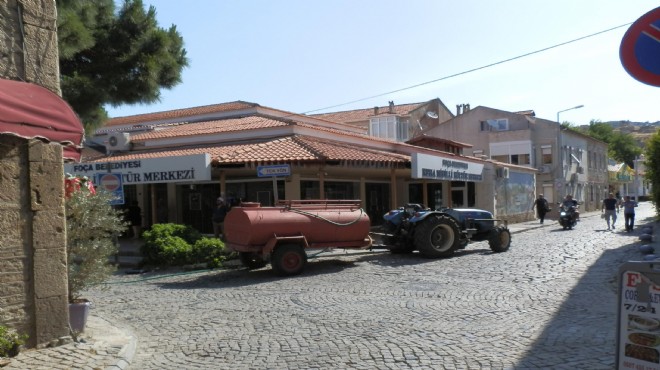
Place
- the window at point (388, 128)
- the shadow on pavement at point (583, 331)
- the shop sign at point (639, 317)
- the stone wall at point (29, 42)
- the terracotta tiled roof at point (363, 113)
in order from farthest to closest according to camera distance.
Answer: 1. the terracotta tiled roof at point (363, 113)
2. the window at point (388, 128)
3. the stone wall at point (29, 42)
4. the shadow on pavement at point (583, 331)
5. the shop sign at point (639, 317)

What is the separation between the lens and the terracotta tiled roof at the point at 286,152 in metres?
17.2

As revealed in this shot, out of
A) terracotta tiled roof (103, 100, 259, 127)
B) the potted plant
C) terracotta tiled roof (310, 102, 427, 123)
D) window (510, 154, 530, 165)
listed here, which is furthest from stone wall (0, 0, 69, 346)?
window (510, 154, 530, 165)

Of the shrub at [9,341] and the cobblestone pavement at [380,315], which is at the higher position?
the shrub at [9,341]

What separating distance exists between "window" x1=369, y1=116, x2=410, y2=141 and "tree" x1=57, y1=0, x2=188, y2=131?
28.1 m

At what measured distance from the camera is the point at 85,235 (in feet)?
24.2

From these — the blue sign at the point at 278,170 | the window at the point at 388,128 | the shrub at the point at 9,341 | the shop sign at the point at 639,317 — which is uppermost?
the window at the point at 388,128

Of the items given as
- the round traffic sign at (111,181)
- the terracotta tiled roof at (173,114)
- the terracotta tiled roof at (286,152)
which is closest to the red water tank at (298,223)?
the round traffic sign at (111,181)

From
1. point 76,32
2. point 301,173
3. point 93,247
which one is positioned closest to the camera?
point 93,247

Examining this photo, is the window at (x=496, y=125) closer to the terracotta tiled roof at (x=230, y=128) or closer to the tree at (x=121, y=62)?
the terracotta tiled roof at (x=230, y=128)

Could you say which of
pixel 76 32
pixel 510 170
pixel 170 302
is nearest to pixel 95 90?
pixel 76 32

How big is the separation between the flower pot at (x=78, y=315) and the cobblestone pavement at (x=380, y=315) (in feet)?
2.44

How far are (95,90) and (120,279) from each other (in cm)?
421

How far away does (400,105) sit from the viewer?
156ft

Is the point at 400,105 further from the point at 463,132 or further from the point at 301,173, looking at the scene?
the point at 301,173
